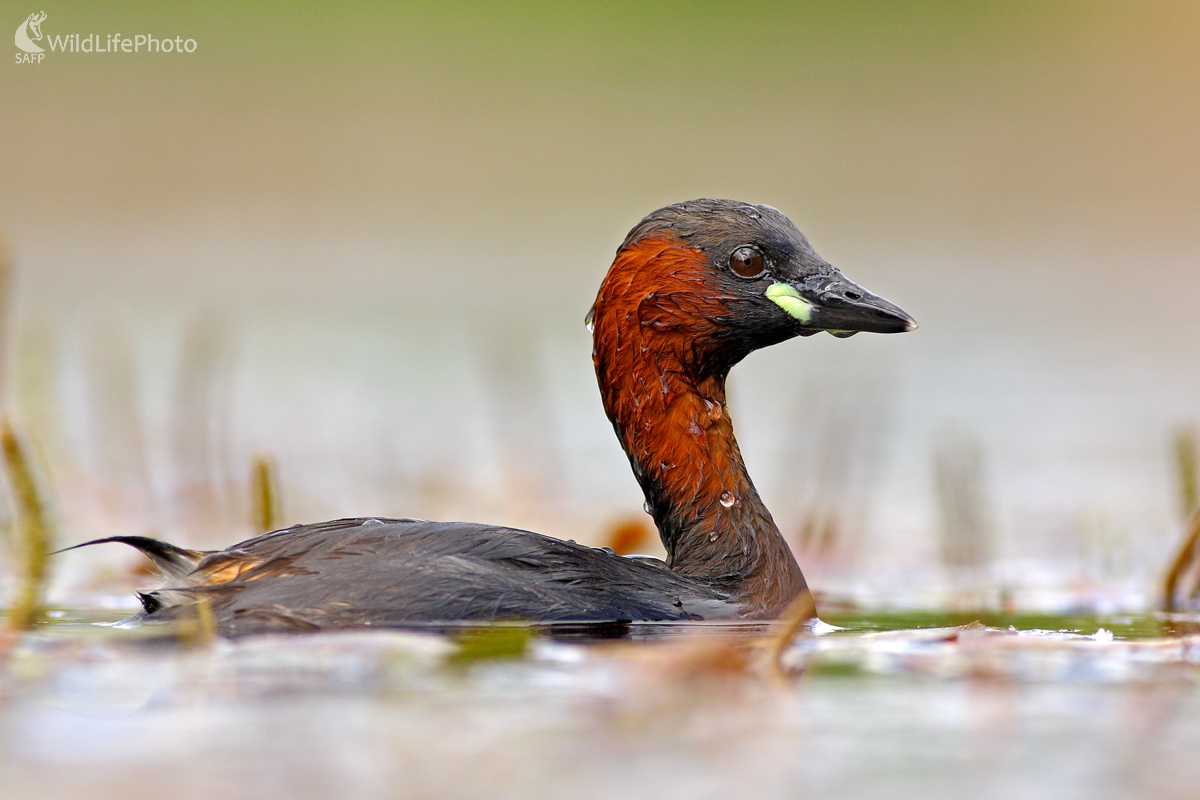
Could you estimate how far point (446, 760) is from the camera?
11.6ft

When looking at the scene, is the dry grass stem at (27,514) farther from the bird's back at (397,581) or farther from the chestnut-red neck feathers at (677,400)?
the chestnut-red neck feathers at (677,400)

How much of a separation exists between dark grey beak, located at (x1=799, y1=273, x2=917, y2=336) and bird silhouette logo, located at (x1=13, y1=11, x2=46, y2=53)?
14.1 m

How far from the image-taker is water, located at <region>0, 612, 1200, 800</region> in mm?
3385

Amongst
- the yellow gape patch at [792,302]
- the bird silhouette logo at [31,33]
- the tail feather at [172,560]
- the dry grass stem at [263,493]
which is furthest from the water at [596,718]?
the bird silhouette logo at [31,33]

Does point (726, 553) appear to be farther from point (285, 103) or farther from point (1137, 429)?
point (285, 103)

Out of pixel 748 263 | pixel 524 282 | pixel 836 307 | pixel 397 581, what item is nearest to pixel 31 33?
pixel 524 282

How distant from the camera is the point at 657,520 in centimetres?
659

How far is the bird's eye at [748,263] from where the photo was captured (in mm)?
6316

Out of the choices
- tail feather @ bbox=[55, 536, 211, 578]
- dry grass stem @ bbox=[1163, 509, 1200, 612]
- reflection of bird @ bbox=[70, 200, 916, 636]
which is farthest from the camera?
dry grass stem @ bbox=[1163, 509, 1200, 612]

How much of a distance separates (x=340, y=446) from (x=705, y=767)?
273 inches
